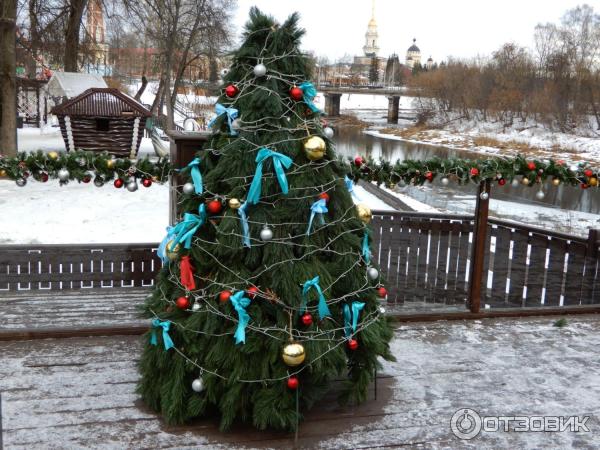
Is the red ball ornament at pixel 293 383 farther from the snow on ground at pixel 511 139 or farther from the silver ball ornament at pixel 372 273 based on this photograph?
the snow on ground at pixel 511 139

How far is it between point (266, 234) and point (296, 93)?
866 millimetres

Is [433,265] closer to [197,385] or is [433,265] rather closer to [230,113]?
[230,113]

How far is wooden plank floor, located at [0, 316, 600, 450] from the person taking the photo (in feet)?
12.3

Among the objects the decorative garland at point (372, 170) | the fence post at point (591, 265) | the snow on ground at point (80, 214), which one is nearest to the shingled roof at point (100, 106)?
the snow on ground at point (80, 214)

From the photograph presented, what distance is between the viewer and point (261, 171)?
3.75 meters

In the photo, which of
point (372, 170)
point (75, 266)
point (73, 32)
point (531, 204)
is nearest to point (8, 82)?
point (73, 32)

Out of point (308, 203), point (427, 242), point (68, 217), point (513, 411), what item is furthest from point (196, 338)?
point (68, 217)

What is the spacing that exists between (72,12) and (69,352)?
19408 millimetres

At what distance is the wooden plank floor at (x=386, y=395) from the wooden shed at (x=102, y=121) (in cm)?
1607

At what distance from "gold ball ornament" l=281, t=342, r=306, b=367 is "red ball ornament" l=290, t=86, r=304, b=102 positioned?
4.70 ft

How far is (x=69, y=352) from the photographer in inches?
195

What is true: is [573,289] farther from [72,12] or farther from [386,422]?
[72,12]

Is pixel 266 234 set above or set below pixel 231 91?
below

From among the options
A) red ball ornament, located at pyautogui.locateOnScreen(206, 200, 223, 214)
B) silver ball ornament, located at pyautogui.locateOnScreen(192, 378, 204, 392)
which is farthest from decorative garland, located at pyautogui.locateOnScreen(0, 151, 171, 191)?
silver ball ornament, located at pyautogui.locateOnScreen(192, 378, 204, 392)
